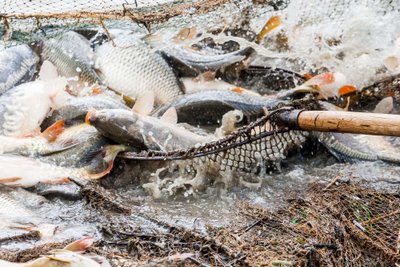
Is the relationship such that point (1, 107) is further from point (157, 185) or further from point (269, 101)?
point (269, 101)

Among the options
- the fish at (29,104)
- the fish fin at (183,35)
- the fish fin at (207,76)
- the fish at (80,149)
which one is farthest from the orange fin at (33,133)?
the fish fin at (183,35)

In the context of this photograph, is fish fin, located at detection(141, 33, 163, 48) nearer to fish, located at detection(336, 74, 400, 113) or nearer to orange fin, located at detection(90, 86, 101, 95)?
orange fin, located at detection(90, 86, 101, 95)

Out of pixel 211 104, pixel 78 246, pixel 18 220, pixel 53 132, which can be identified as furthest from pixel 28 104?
pixel 78 246

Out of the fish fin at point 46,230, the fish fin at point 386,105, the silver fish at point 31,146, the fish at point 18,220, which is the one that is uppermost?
the fish fin at point 46,230

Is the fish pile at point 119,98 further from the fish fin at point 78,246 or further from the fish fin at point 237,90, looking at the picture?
the fish fin at point 78,246

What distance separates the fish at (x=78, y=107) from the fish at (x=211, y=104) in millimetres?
412

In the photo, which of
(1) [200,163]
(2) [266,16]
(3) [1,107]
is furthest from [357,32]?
(3) [1,107]

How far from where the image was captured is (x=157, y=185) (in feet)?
14.5

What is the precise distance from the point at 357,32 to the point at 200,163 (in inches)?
102

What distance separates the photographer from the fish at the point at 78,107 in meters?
5.07

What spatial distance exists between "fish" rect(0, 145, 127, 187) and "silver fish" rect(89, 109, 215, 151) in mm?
129

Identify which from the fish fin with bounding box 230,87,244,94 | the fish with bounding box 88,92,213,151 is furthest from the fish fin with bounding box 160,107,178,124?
the fish fin with bounding box 230,87,244,94

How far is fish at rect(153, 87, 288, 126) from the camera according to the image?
5102 mm

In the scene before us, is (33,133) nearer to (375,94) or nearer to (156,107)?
(156,107)
